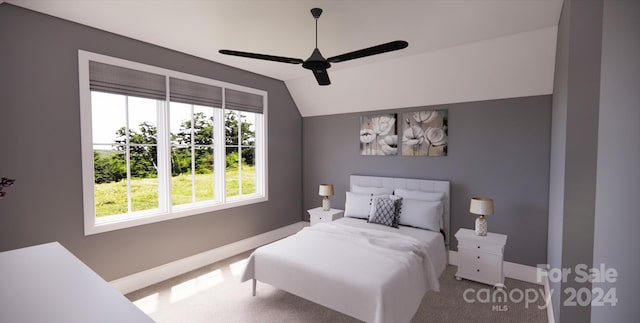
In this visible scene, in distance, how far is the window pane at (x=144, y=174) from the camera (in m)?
3.75

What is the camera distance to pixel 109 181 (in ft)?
14.5

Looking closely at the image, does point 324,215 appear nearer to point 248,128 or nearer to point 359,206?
point 359,206

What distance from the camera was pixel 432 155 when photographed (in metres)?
3.97

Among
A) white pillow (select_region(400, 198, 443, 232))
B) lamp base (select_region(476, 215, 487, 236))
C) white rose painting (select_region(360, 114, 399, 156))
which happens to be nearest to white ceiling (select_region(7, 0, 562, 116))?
white rose painting (select_region(360, 114, 399, 156))

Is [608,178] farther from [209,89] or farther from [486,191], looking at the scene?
[209,89]

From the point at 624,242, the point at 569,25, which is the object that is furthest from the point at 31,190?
the point at 624,242

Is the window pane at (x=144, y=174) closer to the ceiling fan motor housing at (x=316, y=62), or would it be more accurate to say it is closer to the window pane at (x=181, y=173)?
the window pane at (x=181, y=173)

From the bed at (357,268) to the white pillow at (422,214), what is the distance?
0.10 m

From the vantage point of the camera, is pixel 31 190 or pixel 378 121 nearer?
pixel 31 190

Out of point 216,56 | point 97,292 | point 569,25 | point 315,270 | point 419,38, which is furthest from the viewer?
point 216,56

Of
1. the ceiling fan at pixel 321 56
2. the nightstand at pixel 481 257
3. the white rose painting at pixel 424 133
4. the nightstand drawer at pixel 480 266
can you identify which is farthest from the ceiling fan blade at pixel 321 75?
the nightstand drawer at pixel 480 266

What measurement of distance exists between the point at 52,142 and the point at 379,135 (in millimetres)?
3840

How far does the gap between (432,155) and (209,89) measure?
3170 mm

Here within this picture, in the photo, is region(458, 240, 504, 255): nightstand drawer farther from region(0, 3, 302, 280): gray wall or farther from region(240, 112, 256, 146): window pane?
region(0, 3, 302, 280): gray wall
